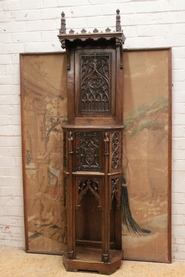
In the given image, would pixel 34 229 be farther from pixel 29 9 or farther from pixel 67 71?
pixel 29 9

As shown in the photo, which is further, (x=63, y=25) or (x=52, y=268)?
(x=52, y=268)

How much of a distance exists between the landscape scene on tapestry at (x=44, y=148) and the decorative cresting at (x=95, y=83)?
0.23 meters

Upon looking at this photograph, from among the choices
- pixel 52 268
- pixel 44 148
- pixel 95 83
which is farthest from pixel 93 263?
pixel 95 83

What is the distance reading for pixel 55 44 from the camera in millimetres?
2928

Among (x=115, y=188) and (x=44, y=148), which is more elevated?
(x=44, y=148)

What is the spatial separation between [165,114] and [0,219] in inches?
72.9

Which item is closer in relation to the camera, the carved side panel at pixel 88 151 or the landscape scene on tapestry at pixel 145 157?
the carved side panel at pixel 88 151

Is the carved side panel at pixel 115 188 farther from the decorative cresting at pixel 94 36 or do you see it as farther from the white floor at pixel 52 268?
the decorative cresting at pixel 94 36

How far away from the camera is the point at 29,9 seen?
2939mm

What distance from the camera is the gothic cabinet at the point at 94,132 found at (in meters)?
2.67

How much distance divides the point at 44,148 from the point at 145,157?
0.92 metres

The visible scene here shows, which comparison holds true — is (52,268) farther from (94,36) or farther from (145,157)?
(94,36)

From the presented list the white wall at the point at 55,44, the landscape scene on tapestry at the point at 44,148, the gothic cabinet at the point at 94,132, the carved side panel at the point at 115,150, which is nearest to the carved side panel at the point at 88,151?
the gothic cabinet at the point at 94,132

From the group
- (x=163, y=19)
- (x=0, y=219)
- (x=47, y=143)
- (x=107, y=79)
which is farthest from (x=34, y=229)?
(x=163, y=19)
